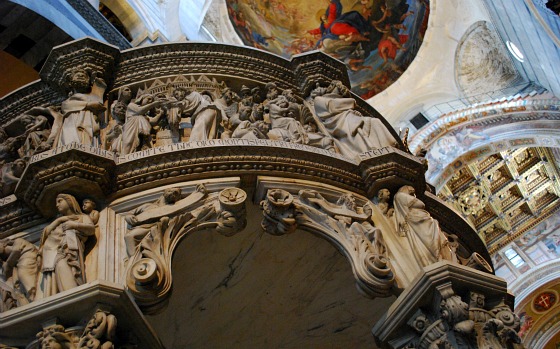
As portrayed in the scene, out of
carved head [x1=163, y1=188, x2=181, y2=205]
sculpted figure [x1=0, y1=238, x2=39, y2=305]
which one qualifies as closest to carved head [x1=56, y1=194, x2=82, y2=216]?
sculpted figure [x1=0, y1=238, x2=39, y2=305]

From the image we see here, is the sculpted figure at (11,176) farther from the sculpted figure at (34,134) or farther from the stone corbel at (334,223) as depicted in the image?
the stone corbel at (334,223)

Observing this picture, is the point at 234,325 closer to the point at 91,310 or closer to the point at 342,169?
the point at 342,169

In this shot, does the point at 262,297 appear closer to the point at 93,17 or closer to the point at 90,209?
the point at 90,209

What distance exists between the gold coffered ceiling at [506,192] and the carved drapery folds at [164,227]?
11436 mm

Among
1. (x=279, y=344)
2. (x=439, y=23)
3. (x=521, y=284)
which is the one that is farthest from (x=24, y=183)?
(x=439, y=23)

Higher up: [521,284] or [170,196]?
[521,284]

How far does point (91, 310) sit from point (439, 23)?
1503 centimetres

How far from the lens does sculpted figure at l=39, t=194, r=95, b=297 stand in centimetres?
413

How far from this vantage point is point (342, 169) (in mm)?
A: 5309

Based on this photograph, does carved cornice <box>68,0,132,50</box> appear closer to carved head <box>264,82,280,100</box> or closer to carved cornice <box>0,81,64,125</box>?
carved cornice <box>0,81,64,125</box>

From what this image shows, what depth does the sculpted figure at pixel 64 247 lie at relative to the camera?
4133 mm

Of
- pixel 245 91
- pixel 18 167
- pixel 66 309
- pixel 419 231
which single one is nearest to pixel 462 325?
pixel 419 231

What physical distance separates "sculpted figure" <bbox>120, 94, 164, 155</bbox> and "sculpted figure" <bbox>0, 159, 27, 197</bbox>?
81 centimetres

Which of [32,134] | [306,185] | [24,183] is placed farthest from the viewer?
[32,134]
